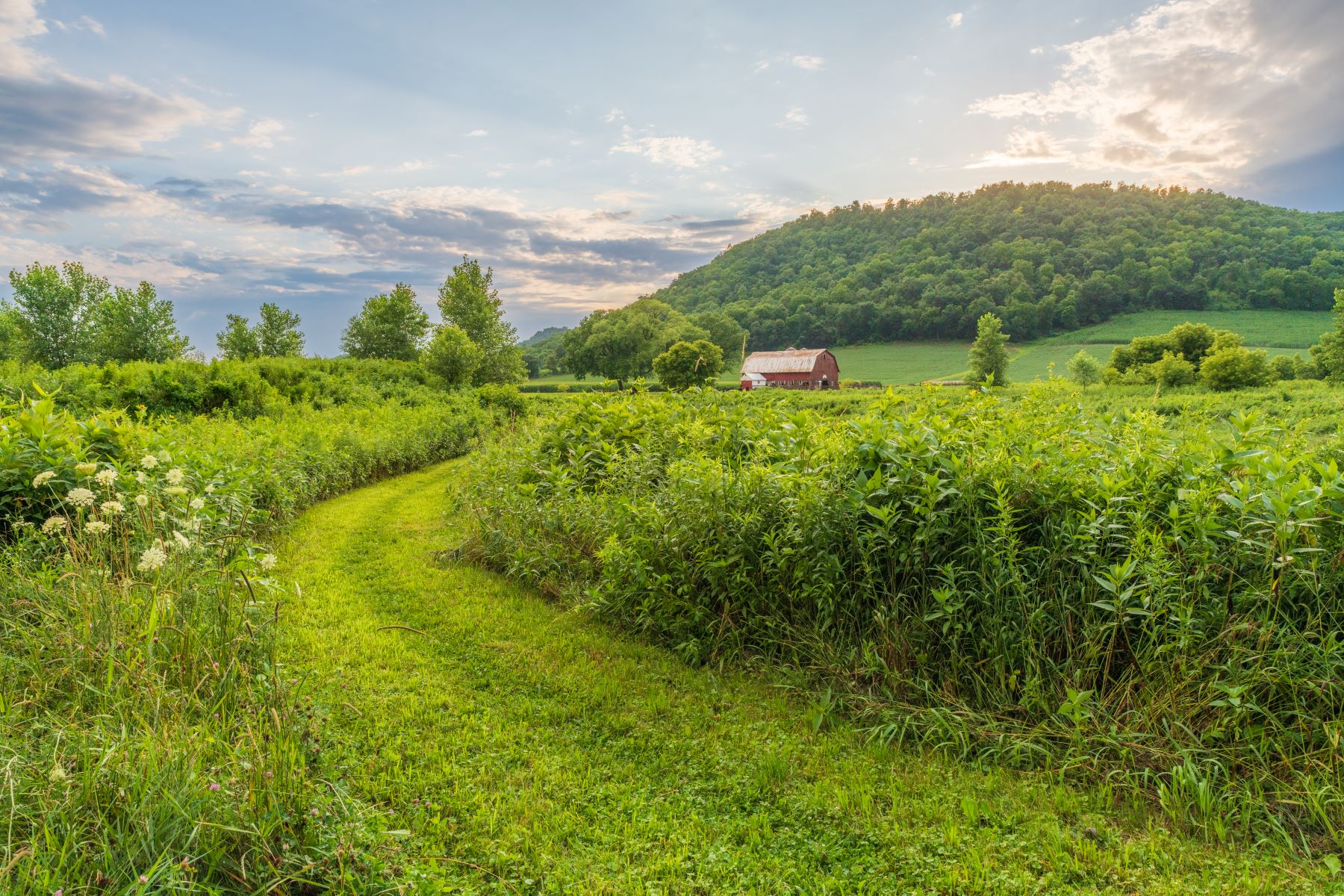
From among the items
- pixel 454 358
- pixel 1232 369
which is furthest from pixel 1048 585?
pixel 1232 369

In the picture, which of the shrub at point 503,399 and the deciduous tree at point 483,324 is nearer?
the shrub at point 503,399

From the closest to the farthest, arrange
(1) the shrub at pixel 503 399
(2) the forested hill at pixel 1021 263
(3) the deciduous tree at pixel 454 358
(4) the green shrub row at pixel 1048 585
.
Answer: (4) the green shrub row at pixel 1048 585 < (1) the shrub at pixel 503 399 < (3) the deciduous tree at pixel 454 358 < (2) the forested hill at pixel 1021 263

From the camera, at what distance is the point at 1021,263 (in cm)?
5341

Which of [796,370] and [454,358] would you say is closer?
[454,358]

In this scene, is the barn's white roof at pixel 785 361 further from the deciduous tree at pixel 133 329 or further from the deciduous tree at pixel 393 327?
the deciduous tree at pixel 133 329

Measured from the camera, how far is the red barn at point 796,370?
6266 cm

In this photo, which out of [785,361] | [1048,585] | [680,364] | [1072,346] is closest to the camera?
[1048,585]

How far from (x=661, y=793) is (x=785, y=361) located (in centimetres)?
6431

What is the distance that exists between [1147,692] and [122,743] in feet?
16.5

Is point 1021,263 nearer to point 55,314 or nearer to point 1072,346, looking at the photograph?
point 1072,346

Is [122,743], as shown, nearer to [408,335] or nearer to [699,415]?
[699,415]

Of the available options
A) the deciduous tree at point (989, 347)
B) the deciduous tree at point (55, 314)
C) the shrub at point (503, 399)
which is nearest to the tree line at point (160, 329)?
the deciduous tree at point (55, 314)

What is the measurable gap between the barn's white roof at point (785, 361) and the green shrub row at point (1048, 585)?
5652cm

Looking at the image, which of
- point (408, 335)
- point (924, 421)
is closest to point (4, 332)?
point (408, 335)
